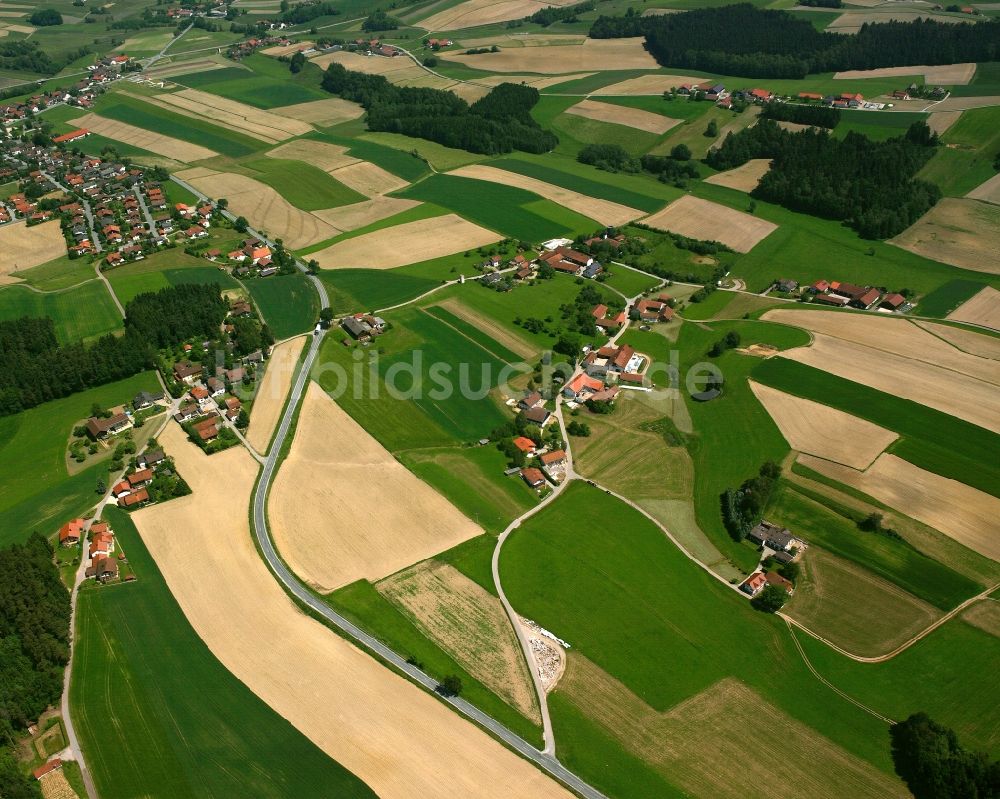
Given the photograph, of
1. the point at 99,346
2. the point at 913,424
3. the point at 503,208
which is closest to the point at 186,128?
the point at 503,208

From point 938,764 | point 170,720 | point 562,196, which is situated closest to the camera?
point 938,764

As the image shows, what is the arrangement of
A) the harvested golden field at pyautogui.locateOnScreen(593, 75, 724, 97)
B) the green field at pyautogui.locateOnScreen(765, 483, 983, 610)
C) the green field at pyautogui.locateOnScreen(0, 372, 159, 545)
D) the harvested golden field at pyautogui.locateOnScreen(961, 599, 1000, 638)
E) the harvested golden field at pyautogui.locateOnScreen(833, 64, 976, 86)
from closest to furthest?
the harvested golden field at pyautogui.locateOnScreen(961, 599, 1000, 638) < the green field at pyautogui.locateOnScreen(765, 483, 983, 610) < the green field at pyautogui.locateOnScreen(0, 372, 159, 545) < the harvested golden field at pyautogui.locateOnScreen(833, 64, 976, 86) < the harvested golden field at pyautogui.locateOnScreen(593, 75, 724, 97)

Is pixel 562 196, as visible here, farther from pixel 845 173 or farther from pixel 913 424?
pixel 913 424

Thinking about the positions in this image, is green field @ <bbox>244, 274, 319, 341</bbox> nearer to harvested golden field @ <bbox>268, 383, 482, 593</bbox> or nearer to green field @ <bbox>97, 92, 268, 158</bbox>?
harvested golden field @ <bbox>268, 383, 482, 593</bbox>

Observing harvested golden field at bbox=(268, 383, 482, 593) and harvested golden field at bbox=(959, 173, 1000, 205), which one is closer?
harvested golden field at bbox=(268, 383, 482, 593)

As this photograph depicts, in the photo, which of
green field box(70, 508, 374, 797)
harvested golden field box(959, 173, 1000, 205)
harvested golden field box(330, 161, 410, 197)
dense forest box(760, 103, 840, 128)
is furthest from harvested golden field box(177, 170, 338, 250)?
harvested golden field box(959, 173, 1000, 205)


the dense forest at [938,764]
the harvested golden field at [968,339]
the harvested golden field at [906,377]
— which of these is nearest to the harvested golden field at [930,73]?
the harvested golden field at [968,339]
